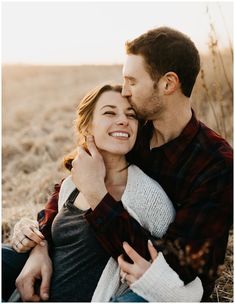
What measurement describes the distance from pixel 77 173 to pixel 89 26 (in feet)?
9.86

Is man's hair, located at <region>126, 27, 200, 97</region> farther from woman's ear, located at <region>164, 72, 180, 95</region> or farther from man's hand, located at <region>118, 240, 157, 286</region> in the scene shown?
man's hand, located at <region>118, 240, 157, 286</region>

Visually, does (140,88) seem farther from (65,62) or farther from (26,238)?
(65,62)

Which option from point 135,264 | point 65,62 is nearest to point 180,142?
point 135,264

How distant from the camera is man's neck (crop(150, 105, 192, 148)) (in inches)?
108

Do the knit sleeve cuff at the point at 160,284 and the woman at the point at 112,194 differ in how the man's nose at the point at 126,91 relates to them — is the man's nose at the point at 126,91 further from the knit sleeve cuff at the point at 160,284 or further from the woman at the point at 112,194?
the knit sleeve cuff at the point at 160,284

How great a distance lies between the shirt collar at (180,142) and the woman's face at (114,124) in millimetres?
192

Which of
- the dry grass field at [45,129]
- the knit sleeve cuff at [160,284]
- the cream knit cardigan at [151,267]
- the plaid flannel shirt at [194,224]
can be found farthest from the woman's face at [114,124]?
the dry grass field at [45,129]

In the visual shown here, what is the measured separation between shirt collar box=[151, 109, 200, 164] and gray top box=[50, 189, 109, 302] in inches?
21.1

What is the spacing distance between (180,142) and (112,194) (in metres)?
0.44

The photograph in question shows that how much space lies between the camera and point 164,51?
271 cm

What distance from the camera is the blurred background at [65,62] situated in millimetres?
3662

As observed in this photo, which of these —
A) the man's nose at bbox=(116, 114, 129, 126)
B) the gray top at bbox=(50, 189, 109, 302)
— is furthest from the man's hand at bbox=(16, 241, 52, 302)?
the man's nose at bbox=(116, 114, 129, 126)

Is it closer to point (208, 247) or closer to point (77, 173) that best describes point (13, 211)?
point (77, 173)

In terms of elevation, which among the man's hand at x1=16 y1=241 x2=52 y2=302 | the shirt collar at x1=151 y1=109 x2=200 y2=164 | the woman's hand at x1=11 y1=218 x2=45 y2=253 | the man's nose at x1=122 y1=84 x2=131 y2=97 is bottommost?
the man's hand at x1=16 y1=241 x2=52 y2=302
